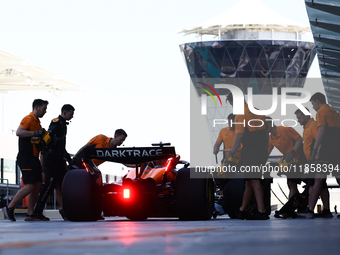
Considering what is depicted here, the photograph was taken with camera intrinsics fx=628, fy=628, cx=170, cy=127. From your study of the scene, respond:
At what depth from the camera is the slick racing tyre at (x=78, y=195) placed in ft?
22.8

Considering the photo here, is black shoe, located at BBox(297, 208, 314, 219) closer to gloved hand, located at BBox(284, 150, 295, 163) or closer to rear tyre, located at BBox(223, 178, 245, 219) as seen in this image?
rear tyre, located at BBox(223, 178, 245, 219)

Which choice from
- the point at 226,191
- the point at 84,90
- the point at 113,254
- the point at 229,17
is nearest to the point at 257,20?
the point at 229,17

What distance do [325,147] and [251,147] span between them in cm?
98

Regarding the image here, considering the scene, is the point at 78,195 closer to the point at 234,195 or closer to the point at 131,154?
the point at 131,154

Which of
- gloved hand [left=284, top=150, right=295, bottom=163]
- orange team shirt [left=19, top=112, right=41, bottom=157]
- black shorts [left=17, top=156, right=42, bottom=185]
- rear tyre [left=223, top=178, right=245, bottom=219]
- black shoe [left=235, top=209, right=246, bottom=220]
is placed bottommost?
black shoe [left=235, top=209, right=246, bottom=220]

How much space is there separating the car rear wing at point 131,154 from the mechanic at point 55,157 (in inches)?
31.2

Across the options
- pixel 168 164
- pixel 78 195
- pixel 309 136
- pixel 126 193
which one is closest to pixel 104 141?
pixel 168 164

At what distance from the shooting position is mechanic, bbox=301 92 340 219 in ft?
25.6

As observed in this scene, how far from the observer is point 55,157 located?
25.9ft

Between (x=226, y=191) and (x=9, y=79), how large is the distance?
72.7ft

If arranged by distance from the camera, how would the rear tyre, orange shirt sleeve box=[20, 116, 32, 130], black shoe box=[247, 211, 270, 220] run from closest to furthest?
black shoe box=[247, 211, 270, 220] → orange shirt sleeve box=[20, 116, 32, 130] → the rear tyre

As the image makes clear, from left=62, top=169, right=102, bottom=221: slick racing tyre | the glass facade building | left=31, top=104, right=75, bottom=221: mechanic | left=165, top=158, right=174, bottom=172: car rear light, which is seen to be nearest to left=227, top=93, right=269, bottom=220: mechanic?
left=165, top=158, right=174, bottom=172: car rear light

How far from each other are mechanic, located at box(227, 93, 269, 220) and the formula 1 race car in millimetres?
485

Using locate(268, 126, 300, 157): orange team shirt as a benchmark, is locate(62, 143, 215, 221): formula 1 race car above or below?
below
